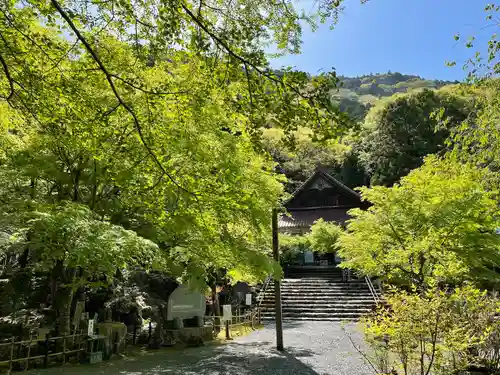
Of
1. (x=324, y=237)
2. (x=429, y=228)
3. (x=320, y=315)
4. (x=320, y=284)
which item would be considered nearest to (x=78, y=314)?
(x=429, y=228)

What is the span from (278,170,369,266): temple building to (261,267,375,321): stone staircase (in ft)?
17.3

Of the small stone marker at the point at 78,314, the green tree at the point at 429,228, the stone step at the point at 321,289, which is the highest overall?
the green tree at the point at 429,228

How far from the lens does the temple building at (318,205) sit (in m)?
29.8

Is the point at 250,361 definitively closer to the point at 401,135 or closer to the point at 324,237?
the point at 324,237

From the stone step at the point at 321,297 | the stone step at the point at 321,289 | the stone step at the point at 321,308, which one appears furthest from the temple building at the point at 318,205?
the stone step at the point at 321,308

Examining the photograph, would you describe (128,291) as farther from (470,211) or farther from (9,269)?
(470,211)

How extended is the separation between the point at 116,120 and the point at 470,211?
29.6ft

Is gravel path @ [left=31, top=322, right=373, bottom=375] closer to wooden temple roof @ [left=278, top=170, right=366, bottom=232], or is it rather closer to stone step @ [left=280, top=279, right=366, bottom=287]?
stone step @ [left=280, top=279, right=366, bottom=287]

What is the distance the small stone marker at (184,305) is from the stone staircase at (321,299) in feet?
26.1

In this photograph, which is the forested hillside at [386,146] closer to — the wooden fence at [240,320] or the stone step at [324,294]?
the stone step at [324,294]

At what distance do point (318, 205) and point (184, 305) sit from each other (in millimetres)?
21294

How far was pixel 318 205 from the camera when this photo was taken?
3209 cm

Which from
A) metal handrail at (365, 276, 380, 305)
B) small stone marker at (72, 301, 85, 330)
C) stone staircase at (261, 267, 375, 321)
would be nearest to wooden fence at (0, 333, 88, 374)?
small stone marker at (72, 301, 85, 330)

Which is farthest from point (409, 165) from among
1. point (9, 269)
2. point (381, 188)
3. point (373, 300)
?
point (9, 269)
